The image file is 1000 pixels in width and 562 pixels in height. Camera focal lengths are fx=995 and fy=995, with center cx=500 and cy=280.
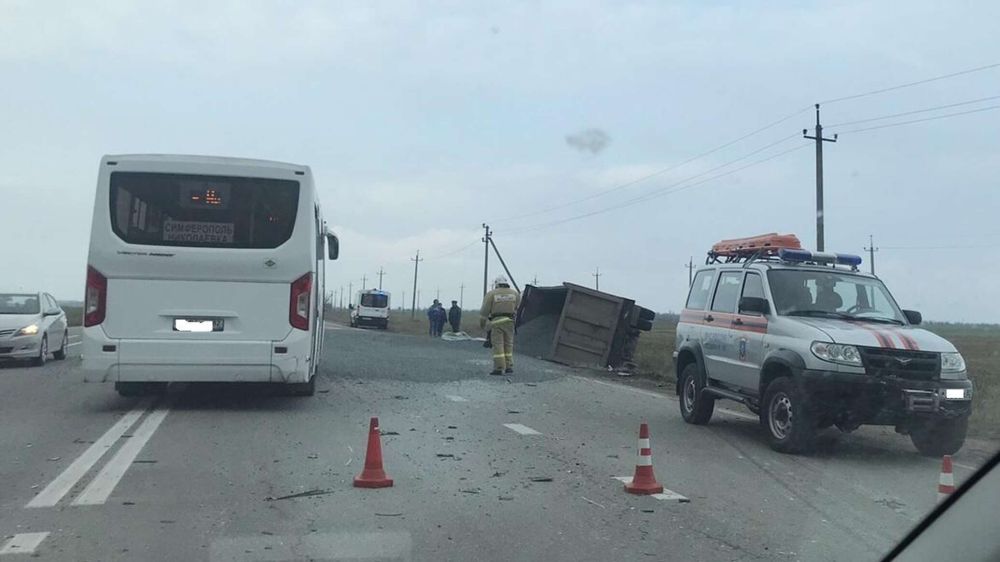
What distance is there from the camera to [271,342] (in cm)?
1189

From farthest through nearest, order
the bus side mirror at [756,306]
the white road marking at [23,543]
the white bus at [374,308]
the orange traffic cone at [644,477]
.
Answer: the white bus at [374,308], the bus side mirror at [756,306], the orange traffic cone at [644,477], the white road marking at [23,543]

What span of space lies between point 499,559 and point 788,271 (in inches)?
255

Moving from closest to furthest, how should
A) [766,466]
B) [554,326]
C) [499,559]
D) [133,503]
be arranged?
[499,559]
[133,503]
[766,466]
[554,326]

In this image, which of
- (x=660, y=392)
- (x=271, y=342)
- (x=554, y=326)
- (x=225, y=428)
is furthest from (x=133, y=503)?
(x=554, y=326)

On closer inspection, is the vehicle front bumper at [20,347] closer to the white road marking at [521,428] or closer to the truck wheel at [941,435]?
the white road marking at [521,428]

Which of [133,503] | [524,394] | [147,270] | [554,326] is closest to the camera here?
[133,503]

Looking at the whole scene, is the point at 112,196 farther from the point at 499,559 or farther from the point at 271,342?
the point at 499,559

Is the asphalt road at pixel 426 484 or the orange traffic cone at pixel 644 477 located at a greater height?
the orange traffic cone at pixel 644 477

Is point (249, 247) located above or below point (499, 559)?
above

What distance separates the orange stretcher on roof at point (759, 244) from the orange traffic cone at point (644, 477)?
481 centimetres

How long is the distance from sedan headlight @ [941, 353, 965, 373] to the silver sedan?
16.5m

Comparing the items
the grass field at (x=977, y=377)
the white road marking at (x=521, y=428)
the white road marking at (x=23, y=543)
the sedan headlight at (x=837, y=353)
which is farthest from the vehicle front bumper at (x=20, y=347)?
the sedan headlight at (x=837, y=353)

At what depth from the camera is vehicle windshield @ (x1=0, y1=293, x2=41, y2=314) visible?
20.2 meters

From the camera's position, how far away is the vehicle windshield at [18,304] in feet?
66.1
